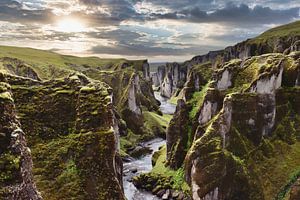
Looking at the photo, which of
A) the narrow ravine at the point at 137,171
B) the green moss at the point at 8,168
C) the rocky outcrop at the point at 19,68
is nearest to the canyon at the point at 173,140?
the green moss at the point at 8,168

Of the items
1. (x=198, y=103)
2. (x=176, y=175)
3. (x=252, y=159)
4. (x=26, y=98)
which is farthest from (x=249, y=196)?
(x=26, y=98)

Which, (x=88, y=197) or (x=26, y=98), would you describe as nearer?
(x=88, y=197)

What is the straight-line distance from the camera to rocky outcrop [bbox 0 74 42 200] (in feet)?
96.6

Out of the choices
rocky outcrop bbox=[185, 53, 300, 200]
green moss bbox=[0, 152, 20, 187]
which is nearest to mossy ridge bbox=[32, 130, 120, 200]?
green moss bbox=[0, 152, 20, 187]

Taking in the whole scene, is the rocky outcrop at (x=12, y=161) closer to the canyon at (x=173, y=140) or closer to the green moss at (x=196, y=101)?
the canyon at (x=173, y=140)

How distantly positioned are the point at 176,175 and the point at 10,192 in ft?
161

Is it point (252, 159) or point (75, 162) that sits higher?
point (75, 162)

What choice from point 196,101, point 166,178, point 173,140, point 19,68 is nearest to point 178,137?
point 173,140

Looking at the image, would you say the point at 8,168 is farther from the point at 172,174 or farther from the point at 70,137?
the point at 172,174

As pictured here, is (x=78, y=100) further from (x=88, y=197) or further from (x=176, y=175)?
(x=176, y=175)

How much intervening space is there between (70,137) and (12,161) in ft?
58.1

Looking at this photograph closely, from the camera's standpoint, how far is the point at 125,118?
121 m

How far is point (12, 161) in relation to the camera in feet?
98.9

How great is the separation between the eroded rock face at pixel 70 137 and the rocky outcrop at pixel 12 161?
37.4ft
